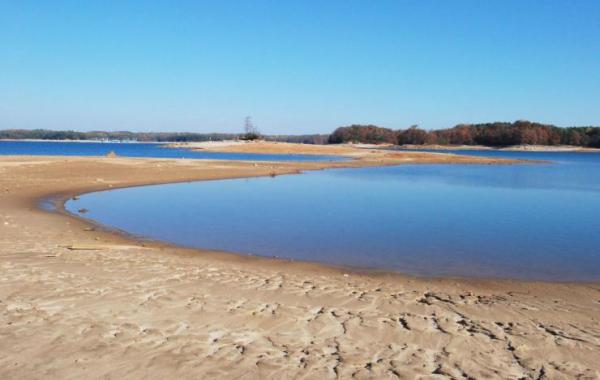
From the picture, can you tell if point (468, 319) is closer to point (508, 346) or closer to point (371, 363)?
point (508, 346)

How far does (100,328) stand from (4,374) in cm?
126

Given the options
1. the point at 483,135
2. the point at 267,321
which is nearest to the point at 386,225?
the point at 267,321

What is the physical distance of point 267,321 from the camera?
623 centimetres

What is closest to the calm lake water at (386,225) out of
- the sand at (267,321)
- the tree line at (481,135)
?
the sand at (267,321)

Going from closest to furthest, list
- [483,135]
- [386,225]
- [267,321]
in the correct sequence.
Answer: [267,321]
[386,225]
[483,135]

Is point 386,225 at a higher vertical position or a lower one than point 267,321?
lower

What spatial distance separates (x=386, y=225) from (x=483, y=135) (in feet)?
512

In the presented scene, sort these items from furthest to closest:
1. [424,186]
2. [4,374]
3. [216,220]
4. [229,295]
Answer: [424,186] < [216,220] < [229,295] < [4,374]

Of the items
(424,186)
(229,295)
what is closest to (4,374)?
(229,295)

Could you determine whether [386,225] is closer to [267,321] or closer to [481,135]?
[267,321]

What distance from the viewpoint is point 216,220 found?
634 inches

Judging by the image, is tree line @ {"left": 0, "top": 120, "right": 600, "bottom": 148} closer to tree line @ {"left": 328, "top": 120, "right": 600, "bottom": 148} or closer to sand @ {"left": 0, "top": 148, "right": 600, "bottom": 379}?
tree line @ {"left": 328, "top": 120, "right": 600, "bottom": 148}

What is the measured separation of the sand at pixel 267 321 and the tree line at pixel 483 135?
149 m

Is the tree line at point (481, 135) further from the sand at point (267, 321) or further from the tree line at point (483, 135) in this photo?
the sand at point (267, 321)
